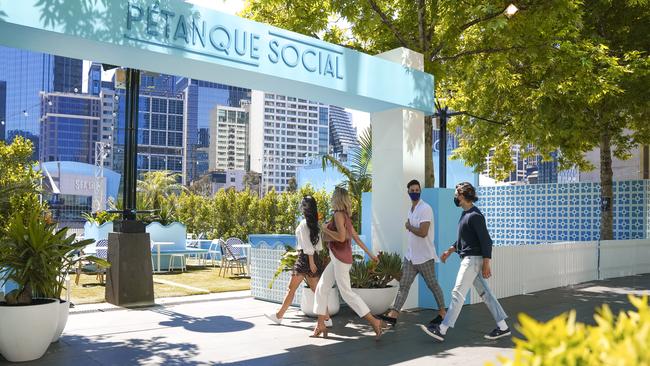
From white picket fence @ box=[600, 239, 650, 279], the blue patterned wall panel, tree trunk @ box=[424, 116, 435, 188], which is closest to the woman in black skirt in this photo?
tree trunk @ box=[424, 116, 435, 188]

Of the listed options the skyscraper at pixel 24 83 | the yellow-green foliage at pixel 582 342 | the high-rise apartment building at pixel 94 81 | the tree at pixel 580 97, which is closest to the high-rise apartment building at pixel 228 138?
the high-rise apartment building at pixel 94 81

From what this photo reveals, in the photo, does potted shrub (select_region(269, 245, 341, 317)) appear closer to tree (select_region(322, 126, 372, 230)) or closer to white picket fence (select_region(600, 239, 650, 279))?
tree (select_region(322, 126, 372, 230))

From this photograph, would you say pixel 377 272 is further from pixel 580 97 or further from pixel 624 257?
pixel 624 257

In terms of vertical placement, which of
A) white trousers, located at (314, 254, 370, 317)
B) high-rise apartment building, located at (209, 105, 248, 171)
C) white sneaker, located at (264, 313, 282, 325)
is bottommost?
white sneaker, located at (264, 313, 282, 325)

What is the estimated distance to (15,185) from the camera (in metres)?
6.77

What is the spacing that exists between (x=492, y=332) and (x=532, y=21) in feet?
20.3

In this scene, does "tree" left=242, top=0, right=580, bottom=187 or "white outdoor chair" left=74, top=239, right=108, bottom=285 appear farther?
"white outdoor chair" left=74, top=239, right=108, bottom=285

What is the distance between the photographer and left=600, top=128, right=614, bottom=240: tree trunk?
1506 centimetres

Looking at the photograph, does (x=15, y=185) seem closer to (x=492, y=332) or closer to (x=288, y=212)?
(x=492, y=332)

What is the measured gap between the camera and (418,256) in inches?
297

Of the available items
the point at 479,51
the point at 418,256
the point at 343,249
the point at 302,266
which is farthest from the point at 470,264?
the point at 479,51

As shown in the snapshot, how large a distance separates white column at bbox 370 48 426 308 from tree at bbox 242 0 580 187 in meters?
1.46

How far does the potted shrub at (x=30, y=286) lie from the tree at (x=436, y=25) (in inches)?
264

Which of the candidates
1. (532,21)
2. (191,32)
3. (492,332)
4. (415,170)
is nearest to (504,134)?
(532,21)
